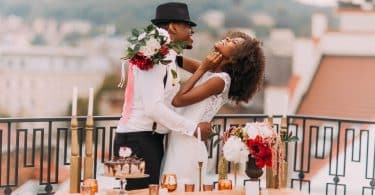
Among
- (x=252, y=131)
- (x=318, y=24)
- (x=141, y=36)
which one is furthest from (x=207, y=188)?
(x=318, y=24)

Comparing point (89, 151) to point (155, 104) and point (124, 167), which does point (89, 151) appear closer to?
point (124, 167)

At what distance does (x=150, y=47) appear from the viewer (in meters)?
2.99

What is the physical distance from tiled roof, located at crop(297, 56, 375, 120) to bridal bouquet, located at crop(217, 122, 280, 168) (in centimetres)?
588

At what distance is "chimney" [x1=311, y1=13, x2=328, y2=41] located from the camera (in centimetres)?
928

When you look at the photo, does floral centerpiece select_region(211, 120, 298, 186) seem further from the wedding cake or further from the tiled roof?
the tiled roof

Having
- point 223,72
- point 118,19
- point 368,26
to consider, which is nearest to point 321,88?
point 368,26

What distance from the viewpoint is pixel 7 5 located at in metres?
8.24

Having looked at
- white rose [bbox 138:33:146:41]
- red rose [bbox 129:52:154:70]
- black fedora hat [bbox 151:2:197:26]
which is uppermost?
black fedora hat [bbox 151:2:197:26]

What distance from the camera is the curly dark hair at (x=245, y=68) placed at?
317cm

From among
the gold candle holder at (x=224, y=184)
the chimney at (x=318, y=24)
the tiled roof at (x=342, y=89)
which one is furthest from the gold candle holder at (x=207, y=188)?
the chimney at (x=318, y=24)

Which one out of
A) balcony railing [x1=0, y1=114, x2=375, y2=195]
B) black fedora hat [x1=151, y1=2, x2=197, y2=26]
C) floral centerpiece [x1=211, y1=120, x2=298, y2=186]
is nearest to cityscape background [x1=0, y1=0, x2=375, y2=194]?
balcony railing [x1=0, y1=114, x2=375, y2=195]

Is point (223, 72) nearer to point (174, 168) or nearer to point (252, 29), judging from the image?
point (174, 168)

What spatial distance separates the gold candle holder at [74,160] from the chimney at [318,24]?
6744 mm

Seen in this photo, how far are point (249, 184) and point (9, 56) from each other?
597 cm
